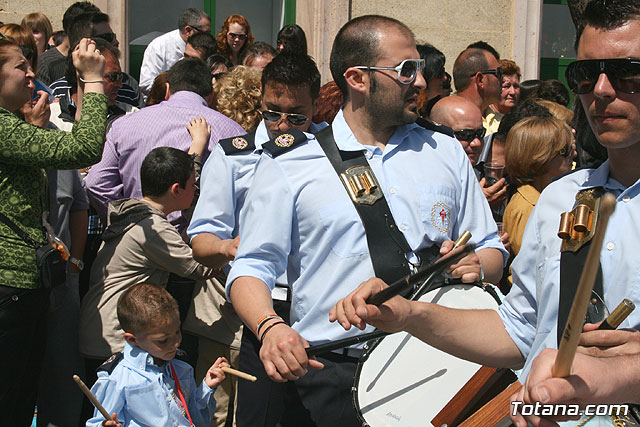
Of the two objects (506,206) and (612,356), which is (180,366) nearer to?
(506,206)

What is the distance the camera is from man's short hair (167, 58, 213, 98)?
570cm

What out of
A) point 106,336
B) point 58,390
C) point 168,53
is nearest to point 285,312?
point 106,336

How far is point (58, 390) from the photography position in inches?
189

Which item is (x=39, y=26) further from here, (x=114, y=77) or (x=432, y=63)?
(x=432, y=63)

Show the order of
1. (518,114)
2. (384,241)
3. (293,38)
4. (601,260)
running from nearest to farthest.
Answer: (601,260) < (384,241) < (518,114) < (293,38)

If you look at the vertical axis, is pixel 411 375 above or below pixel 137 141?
below

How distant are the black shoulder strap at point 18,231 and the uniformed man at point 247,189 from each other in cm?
87

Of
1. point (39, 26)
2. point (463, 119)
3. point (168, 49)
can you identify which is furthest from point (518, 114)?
point (39, 26)

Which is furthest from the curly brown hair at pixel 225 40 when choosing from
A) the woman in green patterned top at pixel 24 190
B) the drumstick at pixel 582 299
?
the drumstick at pixel 582 299

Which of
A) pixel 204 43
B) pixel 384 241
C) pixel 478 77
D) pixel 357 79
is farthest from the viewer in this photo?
pixel 204 43

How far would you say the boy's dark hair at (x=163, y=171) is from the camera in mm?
4926

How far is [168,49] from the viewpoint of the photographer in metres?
8.16

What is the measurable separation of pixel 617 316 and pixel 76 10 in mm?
6886

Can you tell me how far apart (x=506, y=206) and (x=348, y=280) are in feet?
7.90
